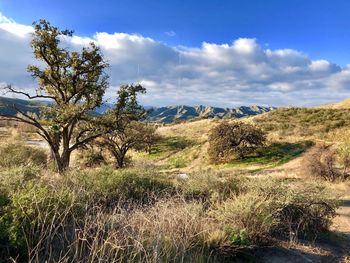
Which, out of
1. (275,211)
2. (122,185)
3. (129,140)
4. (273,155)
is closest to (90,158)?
(129,140)

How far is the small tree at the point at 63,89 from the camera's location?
24547 millimetres

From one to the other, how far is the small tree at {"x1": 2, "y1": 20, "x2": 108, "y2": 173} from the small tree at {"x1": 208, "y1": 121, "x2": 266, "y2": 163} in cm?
1690

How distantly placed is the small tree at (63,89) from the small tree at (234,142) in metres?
16.9

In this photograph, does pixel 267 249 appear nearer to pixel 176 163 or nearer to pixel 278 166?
pixel 278 166

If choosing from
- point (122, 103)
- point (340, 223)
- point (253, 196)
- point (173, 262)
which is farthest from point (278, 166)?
point (173, 262)

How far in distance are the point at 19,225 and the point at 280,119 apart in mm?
54336

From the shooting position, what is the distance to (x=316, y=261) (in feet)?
25.5

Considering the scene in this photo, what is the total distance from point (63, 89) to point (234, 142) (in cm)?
2013

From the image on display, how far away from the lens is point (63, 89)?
86.2 ft

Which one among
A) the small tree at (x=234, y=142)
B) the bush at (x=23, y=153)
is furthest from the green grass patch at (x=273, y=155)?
the bush at (x=23, y=153)

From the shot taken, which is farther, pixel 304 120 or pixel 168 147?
pixel 168 147

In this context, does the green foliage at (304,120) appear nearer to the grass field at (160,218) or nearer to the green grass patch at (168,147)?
the green grass patch at (168,147)

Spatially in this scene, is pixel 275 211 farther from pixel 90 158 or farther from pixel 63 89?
pixel 90 158

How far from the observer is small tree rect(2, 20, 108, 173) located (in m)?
24.5
